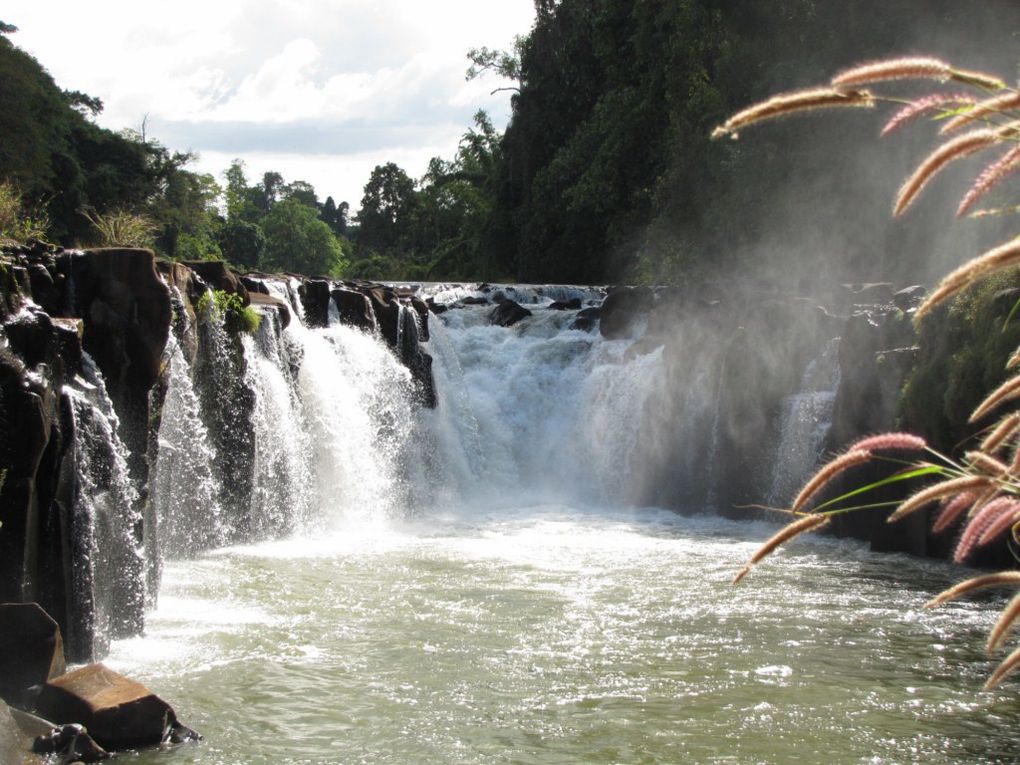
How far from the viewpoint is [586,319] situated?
23.7 m

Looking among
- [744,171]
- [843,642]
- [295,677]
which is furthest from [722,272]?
[295,677]

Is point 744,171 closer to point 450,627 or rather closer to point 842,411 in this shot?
point 842,411

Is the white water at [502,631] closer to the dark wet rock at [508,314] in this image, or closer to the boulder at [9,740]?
the boulder at [9,740]

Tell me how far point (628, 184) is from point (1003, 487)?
31.4 meters

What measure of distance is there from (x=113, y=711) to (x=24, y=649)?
2.83ft

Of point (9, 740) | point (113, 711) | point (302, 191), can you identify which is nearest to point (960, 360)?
point (113, 711)

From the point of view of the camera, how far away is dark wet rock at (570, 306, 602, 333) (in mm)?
23594

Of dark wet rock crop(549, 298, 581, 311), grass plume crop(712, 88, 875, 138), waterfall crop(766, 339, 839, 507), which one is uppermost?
dark wet rock crop(549, 298, 581, 311)

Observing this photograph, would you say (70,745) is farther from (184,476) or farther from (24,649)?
(184,476)

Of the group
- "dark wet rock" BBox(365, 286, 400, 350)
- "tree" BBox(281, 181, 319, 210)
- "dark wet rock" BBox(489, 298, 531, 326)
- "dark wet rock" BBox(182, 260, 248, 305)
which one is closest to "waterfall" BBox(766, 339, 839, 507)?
"dark wet rock" BBox(365, 286, 400, 350)

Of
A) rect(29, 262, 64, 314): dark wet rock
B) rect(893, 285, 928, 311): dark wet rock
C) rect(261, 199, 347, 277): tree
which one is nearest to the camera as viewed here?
rect(29, 262, 64, 314): dark wet rock

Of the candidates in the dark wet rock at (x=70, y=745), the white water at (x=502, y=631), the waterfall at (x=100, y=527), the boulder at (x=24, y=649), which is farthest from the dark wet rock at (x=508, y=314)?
the dark wet rock at (x=70, y=745)

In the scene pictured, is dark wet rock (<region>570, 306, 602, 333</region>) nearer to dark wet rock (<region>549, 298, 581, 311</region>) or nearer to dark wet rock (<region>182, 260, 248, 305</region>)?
dark wet rock (<region>549, 298, 581, 311</region>)

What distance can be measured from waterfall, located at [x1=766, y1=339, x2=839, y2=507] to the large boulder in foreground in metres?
12.5
